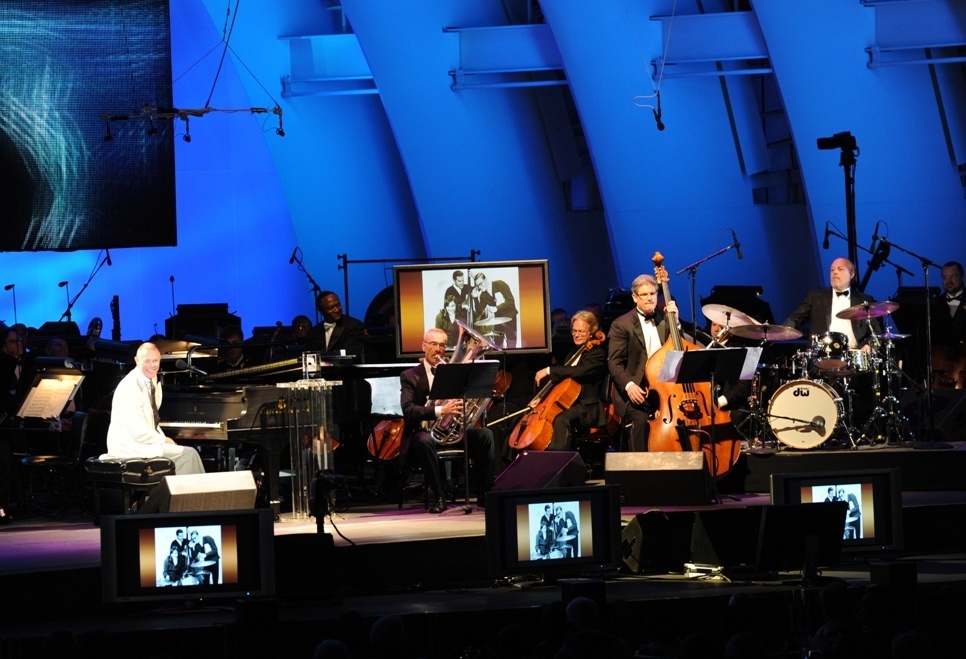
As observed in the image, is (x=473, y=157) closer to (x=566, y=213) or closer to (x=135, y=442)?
(x=566, y=213)

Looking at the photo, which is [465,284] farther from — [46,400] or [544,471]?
[46,400]

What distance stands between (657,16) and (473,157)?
3.78m

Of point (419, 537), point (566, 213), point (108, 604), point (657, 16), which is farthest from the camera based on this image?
point (566, 213)

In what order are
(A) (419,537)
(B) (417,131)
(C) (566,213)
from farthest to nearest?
1. (C) (566,213)
2. (B) (417,131)
3. (A) (419,537)

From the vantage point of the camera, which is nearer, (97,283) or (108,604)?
(108,604)

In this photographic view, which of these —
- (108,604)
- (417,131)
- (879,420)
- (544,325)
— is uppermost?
(417,131)

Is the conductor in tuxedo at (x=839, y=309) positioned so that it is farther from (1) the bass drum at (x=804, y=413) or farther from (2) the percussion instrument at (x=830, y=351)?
(1) the bass drum at (x=804, y=413)

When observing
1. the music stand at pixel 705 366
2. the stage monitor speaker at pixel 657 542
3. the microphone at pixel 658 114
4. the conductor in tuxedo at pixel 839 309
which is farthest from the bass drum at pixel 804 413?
the microphone at pixel 658 114

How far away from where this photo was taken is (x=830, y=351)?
1183 cm

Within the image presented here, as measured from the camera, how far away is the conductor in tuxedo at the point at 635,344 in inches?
453

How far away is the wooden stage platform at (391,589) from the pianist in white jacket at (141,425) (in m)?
0.63

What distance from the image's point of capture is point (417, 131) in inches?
846

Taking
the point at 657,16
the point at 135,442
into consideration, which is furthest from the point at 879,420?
the point at 657,16

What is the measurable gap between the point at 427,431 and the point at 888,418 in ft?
11.5
